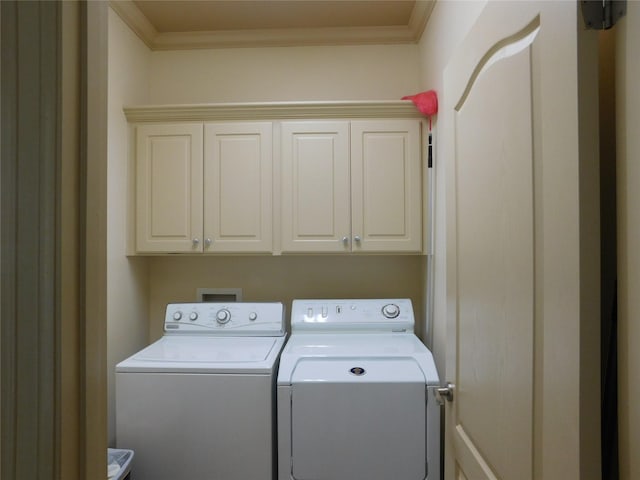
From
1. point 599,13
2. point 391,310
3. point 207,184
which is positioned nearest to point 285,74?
point 207,184

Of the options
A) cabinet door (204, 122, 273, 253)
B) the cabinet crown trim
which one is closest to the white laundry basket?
cabinet door (204, 122, 273, 253)

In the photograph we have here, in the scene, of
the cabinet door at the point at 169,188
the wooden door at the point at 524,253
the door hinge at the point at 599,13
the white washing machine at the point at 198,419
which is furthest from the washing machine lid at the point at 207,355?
the door hinge at the point at 599,13

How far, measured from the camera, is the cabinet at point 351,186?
187 cm

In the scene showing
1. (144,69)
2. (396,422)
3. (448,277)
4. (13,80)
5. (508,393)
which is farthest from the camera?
(144,69)

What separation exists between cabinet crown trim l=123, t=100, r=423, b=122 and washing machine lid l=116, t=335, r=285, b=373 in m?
1.25

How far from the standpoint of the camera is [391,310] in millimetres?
1910

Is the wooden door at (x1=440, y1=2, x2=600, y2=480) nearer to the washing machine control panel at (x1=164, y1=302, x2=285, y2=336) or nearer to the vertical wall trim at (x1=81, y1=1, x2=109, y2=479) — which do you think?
the vertical wall trim at (x1=81, y1=1, x2=109, y2=479)

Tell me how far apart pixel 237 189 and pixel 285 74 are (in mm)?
858

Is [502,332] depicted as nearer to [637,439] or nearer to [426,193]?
[637,439]

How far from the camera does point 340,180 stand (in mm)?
1876

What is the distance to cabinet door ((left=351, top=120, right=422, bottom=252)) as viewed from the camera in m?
1.86

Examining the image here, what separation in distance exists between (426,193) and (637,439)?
1509 millimetres

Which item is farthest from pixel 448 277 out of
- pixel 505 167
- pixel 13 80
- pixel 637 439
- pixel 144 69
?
pixel 144 69

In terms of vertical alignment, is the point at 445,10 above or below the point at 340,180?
above
